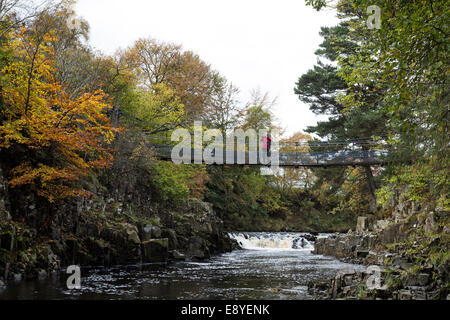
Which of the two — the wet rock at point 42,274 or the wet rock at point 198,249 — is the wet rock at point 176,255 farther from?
the wet rock at point 42,274

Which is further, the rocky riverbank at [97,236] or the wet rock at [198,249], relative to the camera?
the wet rock at [198,249]

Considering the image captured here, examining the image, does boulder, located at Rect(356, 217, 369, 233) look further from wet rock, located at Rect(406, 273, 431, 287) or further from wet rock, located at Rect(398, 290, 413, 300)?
wet rock, located at Rect(398, 290, 413, 300)

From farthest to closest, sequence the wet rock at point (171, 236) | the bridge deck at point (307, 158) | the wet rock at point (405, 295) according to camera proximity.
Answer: the bridge deck at point (307, 158) → the wet rock at point (171, 236) → the wet rock at point (405, 295)

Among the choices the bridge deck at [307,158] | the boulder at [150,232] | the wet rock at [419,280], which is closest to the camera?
the wet rock at [419,280]

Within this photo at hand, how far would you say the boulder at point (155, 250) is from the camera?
12172 mm

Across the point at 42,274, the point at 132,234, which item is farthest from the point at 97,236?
the point at 42,274

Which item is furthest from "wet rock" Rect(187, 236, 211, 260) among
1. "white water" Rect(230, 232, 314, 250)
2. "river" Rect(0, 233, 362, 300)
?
"white water" Rect(230, 232, 314, 250)

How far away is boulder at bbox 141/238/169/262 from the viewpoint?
39.9 ft

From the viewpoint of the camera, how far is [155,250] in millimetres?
12484

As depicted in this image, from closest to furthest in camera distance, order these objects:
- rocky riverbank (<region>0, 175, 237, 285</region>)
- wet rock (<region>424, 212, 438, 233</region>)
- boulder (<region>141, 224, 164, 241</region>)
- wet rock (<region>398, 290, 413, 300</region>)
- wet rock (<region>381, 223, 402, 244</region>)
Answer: wet rock (<region>398, 290, 413, 300</region>), rocky riverbank (<region>0, 175, 237, 285</region>), wet rock (<region>424, 212, 438, 233</region>), wet rock (<region>381, 223, 402, 244</region>), boulder (<region>141, 224, 164, 241</region>)

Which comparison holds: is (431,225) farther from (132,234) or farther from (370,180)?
(370,180)

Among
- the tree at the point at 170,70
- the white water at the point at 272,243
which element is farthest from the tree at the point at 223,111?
the white water at the point at 272,243
